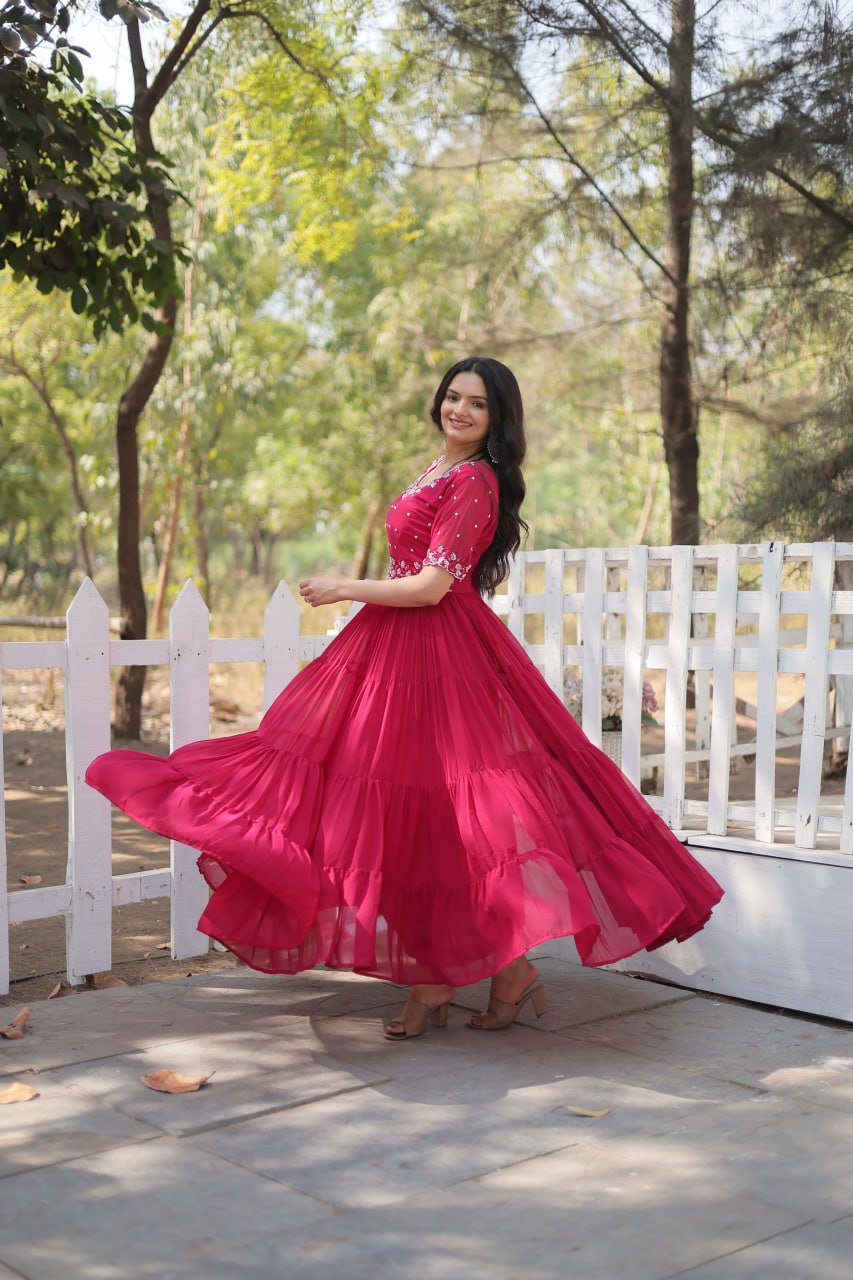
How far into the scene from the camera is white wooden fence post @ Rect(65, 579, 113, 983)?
12.9ft

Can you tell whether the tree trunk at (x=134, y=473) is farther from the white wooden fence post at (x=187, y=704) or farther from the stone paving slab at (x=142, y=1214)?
the stone paving slab at (x=142, y=1214)

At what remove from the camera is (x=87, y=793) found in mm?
4000

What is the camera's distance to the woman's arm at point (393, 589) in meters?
3.42

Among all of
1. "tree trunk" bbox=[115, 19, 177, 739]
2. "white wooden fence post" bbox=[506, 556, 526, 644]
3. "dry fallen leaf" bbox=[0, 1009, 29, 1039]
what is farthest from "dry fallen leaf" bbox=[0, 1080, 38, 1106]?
"tree trunk" bbox=[115, 19, 177, 739]

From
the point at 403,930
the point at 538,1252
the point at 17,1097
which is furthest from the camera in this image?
the point at 403,930

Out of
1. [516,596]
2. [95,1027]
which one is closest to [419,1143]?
[95,1027]

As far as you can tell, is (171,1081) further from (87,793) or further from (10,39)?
(10,39)

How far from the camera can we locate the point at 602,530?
37719mm

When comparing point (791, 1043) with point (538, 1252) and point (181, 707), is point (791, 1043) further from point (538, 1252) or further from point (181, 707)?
point (181, 707)

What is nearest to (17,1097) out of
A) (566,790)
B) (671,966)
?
(566,790)

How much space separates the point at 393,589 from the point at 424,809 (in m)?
0.58

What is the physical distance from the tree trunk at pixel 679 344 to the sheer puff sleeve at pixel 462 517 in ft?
14.5

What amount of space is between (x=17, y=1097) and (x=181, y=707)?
4.95ft

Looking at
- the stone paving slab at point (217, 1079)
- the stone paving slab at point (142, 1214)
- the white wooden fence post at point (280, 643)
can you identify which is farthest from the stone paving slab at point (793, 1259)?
the white wooden fence post at point (280, 643)
